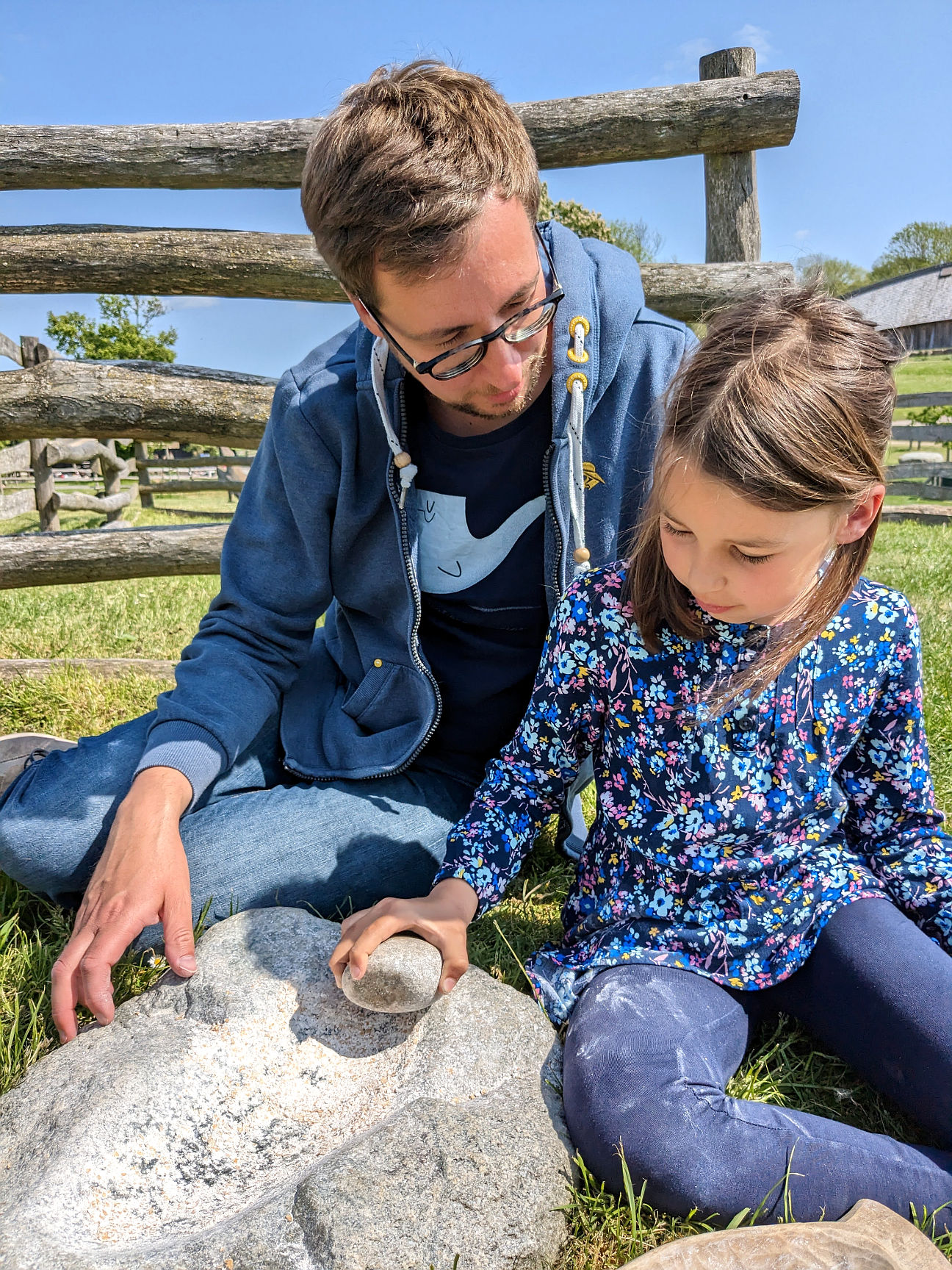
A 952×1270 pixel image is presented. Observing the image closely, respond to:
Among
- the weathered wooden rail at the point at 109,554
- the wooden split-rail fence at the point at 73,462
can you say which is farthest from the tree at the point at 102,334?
the weathered wooden rail at the point at 109,554

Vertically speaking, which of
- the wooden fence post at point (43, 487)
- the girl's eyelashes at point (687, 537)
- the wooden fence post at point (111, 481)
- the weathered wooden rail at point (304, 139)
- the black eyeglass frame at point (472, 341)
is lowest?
the wooden fence post at point (111, 481)

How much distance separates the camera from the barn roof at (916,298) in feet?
94.6

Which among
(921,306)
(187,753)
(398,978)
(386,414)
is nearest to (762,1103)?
(398,978)

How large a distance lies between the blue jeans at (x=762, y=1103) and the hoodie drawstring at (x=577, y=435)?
1050 mm

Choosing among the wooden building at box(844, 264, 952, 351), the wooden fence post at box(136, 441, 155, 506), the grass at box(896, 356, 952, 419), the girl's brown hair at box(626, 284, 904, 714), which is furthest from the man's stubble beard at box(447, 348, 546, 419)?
the grass at box(896, 356, 952, 419)

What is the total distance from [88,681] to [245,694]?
2068mm

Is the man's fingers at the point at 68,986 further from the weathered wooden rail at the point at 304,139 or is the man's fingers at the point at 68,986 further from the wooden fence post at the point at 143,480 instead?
the wooden fence post at the point at 143,480

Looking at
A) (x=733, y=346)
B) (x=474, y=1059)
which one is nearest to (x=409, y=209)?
(x=733, y=346)

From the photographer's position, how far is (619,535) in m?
2.67

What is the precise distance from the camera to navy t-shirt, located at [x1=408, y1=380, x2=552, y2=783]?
8.46ft

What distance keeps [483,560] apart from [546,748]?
665 mm

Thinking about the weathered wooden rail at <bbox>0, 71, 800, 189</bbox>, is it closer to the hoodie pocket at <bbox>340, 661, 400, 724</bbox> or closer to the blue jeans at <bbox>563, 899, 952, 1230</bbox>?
the hoodie pocket at <bbox>340, 661, 400, 724</bbox>

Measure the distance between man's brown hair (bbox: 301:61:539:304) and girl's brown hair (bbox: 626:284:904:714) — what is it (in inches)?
24.3

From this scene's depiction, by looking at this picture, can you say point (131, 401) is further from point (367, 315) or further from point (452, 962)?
point (452, 962)
